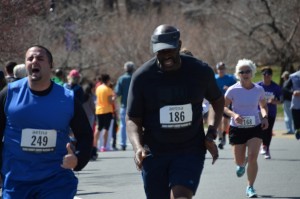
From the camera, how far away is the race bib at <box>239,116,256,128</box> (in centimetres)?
1214

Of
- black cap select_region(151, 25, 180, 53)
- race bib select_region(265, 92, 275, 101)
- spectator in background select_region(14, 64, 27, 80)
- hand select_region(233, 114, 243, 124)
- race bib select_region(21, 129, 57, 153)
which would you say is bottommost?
race bib select_region(21, 129, 57, 153)

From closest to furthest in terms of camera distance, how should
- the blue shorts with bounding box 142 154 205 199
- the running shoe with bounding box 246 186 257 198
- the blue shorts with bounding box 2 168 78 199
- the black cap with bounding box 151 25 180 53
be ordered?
the blue shorts with bounding box 2 168 78 199
the black cap with bounding box 151 25 180 53
the blue shorts with bounding box 142 154 205 199
the running shoe with bounding box 246 186 257 198

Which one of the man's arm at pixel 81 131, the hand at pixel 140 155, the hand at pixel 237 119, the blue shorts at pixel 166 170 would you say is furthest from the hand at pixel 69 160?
A: the hand at pixel 237 119

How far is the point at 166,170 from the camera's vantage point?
7.41 meters

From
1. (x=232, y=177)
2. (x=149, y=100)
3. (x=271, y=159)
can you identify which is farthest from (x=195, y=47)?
(x=149, y=100)

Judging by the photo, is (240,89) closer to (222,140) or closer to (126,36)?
(222,140)

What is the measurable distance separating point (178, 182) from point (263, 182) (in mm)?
6358

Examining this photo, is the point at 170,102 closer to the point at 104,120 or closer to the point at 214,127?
the point at 214,127

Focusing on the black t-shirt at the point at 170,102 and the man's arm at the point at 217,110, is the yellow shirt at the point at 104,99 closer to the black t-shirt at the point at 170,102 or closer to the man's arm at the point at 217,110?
the man's arm at the point at 217,110

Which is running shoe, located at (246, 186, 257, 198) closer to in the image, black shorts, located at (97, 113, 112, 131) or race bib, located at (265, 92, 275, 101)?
race bib, located at (265, 92, 275, 101)

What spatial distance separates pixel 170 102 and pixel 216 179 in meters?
6.72

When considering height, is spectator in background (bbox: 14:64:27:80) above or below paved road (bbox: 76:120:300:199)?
above

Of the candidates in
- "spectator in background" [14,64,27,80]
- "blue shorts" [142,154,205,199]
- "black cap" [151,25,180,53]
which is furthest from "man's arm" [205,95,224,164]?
"spectator in background" [14,64,27,80]

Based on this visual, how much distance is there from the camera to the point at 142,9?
137ft
